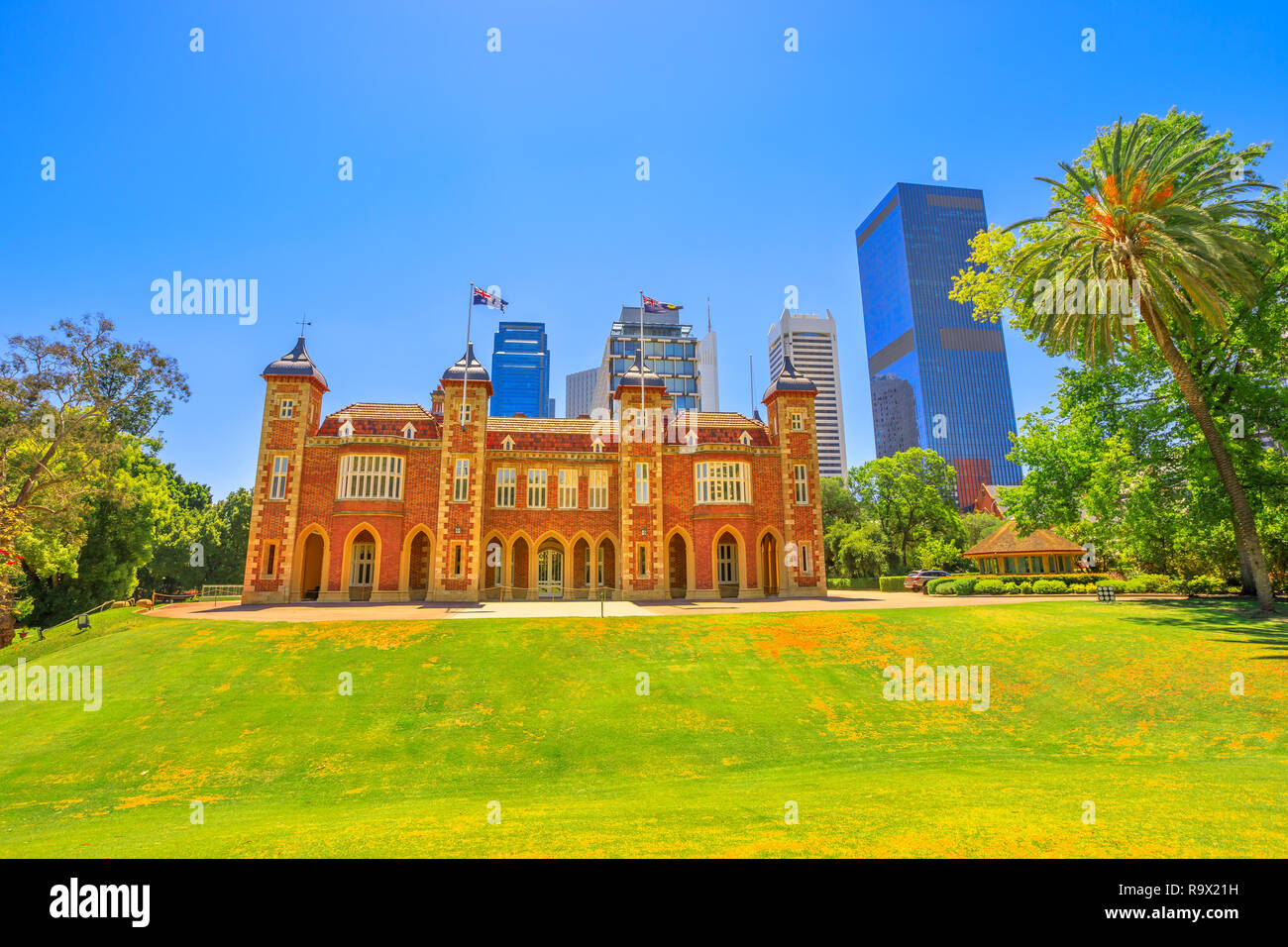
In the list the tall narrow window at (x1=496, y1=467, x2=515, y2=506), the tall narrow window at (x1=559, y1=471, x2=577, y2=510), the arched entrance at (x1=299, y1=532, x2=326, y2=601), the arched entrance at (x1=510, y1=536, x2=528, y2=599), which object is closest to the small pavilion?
the tall narrow window at (x1=559, y1=471, x2=577, y2=510)

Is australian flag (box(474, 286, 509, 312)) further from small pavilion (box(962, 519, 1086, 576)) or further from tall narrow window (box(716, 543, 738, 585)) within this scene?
small pavilion (box(962, 519, 1086, 576))

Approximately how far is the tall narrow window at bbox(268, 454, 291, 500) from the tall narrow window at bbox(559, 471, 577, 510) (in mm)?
17689

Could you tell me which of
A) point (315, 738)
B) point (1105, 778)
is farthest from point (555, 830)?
point (1105, 778)

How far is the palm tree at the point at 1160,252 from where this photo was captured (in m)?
22.5

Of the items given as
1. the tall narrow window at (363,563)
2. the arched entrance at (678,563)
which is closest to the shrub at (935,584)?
the arched entrance at (678,563)

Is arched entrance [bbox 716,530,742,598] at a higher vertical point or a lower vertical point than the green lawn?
higher

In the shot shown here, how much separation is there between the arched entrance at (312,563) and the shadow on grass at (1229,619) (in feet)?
145

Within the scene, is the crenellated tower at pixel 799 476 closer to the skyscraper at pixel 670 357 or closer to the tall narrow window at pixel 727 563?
the tall narrow window at pixel 727 563

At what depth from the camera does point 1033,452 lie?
31.1m

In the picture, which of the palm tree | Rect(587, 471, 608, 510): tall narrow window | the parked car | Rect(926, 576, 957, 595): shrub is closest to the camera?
the palm tree

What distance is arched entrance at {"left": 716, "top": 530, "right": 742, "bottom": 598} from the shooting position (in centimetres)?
4381

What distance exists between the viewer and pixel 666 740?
1611cm
